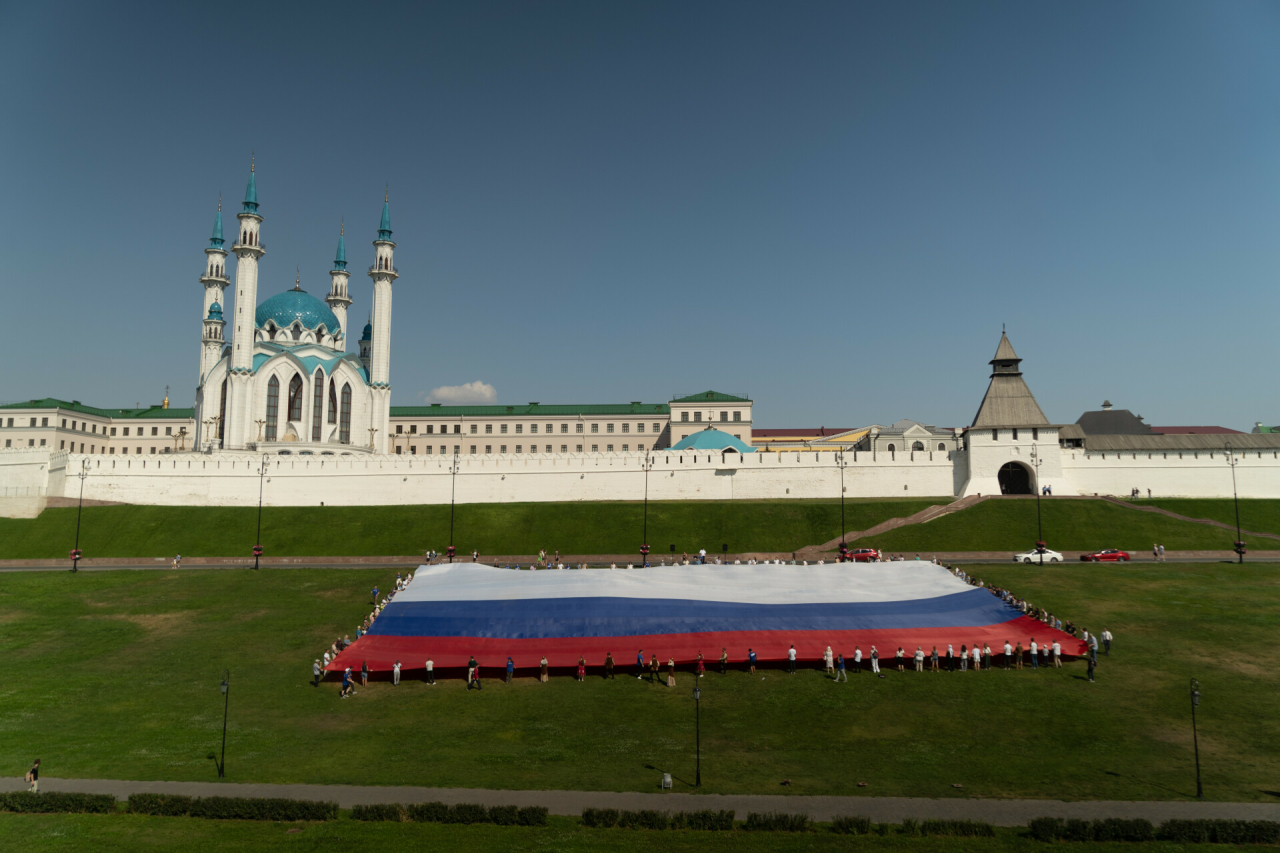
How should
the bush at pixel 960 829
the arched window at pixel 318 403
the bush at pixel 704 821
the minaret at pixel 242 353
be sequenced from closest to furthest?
the bush at pixel 960 829
the bush at pixel 704 821
the minaret at pixel 242 353
the arched window at pixel 318 403

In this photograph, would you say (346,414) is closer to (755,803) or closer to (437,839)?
(437,839)

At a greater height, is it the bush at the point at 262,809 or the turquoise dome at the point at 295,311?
the turquoise dome at the point at 295,311

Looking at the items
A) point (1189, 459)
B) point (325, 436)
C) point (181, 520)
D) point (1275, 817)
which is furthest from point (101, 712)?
point (1189, 459)

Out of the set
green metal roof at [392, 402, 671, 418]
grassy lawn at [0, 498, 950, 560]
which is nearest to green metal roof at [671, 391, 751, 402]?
green metal roof at [392, 402, 671, 418]

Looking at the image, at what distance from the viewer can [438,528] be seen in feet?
188

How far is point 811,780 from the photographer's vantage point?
18578 millimetres

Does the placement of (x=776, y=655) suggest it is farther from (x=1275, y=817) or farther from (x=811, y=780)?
(x=1275, y=817)

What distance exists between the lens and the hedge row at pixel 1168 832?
50.0ft

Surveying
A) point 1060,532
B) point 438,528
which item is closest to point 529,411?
point 438,528

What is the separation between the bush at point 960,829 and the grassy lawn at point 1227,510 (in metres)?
47.8

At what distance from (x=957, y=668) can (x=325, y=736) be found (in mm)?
21024

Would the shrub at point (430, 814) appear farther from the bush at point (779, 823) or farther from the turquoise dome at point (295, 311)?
the turquoise dome at point (295, 311)

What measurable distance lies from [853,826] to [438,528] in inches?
1811

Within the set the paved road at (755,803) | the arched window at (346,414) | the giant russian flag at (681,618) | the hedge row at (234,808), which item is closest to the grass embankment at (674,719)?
the paved road at (755,803)
